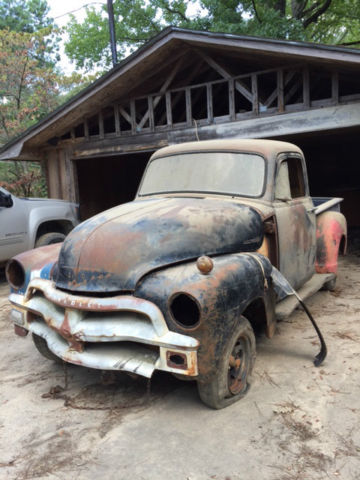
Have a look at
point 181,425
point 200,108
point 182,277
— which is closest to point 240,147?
point 182,277

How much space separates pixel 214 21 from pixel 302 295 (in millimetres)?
15677

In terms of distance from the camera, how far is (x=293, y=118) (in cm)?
754

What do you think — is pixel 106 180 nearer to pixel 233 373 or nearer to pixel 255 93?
pixel 255 93

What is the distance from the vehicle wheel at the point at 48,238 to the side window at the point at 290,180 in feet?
16.0

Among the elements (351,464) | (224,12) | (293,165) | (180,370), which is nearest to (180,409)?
(180,370)

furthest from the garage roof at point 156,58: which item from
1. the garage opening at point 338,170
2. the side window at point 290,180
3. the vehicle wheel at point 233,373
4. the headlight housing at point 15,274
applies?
the garage opening at point 338,170

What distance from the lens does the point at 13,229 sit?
7.38 meters

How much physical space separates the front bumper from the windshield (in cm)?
172

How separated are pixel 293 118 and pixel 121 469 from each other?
6.72 metres

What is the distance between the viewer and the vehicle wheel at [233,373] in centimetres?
278

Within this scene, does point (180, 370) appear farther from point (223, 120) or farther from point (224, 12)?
point (224, 12)

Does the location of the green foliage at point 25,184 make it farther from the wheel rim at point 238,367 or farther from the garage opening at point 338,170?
the wheel rim at point 238,367

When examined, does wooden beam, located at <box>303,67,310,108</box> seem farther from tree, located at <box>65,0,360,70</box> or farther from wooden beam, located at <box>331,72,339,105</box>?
tree, located at <box>65,0,360,70</box>

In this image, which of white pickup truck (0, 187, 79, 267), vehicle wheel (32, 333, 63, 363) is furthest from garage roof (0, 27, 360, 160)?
vehicle wheel (32, 333, 63, 363)
